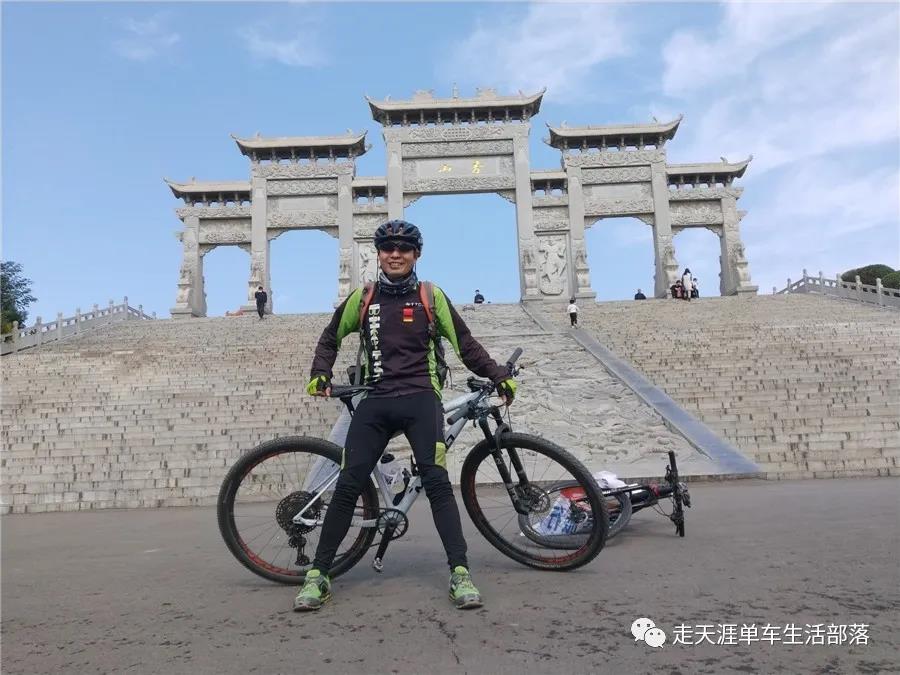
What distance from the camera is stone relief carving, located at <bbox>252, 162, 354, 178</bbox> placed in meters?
28.6

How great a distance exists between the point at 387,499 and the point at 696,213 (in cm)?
2893

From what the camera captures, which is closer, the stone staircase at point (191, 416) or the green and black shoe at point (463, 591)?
the green and black shoe at point (463, 591)

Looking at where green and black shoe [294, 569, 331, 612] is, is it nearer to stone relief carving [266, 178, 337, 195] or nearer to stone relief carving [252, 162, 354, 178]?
stone relief carving [266, 178, 337, 195]

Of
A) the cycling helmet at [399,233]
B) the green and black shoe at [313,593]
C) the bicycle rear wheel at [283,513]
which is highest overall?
the cycling helmet at [399,233]

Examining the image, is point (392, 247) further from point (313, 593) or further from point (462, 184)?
point (462, 184)

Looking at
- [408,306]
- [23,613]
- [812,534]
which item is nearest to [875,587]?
[812,534]

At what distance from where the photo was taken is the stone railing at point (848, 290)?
18203 millimetres

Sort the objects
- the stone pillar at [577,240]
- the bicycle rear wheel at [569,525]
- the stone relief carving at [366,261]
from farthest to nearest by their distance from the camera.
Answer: the stone relief carving at [366,261] < the stone pillar at [577,240] < the bicycle rear wheel at [569,525]

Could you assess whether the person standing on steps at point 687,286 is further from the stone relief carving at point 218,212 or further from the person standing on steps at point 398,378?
the person standing on steps at point 398,378

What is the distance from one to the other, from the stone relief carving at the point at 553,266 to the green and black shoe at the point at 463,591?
26017mm

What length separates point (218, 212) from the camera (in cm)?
2856

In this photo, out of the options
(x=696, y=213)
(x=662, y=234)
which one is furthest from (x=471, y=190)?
(x=696, y=213)

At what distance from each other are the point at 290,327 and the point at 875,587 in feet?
57.1

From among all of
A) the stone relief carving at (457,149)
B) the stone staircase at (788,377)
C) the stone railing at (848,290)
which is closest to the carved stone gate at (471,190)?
the stone relief carving at (457,149)
